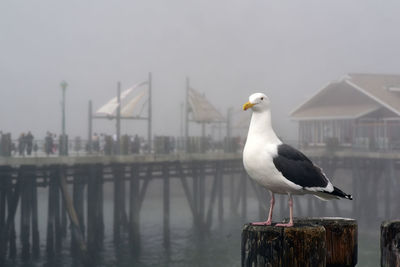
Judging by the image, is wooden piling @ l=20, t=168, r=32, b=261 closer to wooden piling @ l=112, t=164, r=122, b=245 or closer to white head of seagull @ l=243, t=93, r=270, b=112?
wooden piling @ l=112, t=164, r=122, b=245

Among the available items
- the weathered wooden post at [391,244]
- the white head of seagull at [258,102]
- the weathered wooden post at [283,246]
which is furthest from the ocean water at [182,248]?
the weathered wooden post at [283,246]

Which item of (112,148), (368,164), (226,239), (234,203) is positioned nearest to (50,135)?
(112,148)

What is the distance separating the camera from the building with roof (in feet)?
105

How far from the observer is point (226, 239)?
24328 mm

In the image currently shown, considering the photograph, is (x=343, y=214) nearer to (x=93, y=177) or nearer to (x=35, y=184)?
(x=93, y=177)

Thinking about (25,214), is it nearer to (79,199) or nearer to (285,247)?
(79,199)

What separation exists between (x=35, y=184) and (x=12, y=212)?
63.4 inches

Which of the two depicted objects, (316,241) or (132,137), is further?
(132,137)

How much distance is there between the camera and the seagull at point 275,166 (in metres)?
3.56

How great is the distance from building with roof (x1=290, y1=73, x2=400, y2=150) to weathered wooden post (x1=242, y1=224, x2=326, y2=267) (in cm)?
2903

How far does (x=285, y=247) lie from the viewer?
8.25 feet

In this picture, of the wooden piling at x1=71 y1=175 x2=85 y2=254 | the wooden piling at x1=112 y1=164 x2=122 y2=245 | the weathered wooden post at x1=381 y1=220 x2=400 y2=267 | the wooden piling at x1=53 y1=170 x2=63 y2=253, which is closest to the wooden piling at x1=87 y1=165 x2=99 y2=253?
the wooden piling at x1=71 y1=175 x2=85 y2=254

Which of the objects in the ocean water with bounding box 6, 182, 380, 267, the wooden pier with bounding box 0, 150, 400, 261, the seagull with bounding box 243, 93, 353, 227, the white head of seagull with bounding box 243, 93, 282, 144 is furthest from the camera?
the ocean water with bounding box 6, 182, 380, 267

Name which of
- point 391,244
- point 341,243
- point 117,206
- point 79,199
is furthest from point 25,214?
point 391,244
